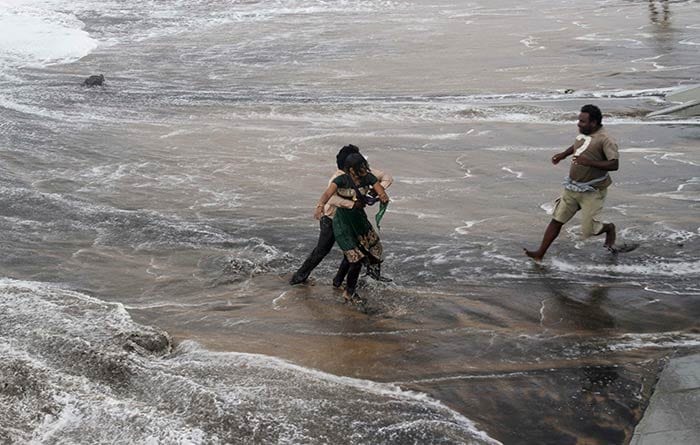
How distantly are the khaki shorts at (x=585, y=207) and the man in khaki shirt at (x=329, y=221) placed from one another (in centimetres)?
175

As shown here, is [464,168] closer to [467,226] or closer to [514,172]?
[514,172]

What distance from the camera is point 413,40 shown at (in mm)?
27375

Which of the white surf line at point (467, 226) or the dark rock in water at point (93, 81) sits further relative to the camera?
the dark rock in water at point (93, 81)

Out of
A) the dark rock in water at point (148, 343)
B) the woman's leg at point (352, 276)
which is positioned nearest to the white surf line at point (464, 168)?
the woman's leg at point (352, 276)

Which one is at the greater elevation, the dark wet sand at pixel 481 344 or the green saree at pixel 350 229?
the green saree at pixel 350 229

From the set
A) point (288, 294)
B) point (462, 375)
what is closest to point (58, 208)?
point (288, 294)

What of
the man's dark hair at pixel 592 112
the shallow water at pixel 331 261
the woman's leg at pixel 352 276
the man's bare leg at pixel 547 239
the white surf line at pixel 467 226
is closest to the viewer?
the shallow water at pixel 331 261

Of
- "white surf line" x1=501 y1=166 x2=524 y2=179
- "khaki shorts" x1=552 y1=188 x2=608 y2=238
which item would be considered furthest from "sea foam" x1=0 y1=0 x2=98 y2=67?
"khaki shorts" x1=552 y1=188 x2=608 y2=238

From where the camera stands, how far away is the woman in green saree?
7.29 metres

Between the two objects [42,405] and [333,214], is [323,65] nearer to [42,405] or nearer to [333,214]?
[333,214]

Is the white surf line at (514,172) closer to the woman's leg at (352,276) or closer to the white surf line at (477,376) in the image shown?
the woman's leg at (352,276)

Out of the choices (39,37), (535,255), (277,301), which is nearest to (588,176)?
(535,255)

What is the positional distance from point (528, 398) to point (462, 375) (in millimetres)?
584

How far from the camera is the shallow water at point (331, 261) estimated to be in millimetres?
5898
